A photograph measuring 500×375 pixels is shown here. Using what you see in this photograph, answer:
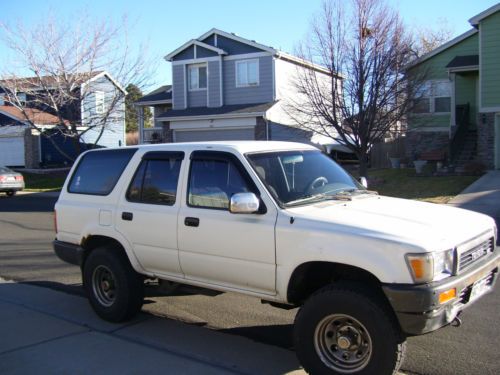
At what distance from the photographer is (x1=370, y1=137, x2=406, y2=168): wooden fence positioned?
25.2m

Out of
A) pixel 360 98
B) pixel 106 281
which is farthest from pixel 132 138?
pixel 106 281

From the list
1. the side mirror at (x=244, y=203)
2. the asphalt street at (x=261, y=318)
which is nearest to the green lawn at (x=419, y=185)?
the asphalt street at (x=261, y=318)

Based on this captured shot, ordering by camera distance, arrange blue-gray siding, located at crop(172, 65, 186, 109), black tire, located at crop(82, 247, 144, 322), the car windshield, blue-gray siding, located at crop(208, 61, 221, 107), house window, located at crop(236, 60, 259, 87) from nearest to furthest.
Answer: the car windshield < black tire, located at crop(82, 247, 144, 322) < house window, located at crop(236, 60, 259, 87) < blue-gray siding, located at crop(208, 61, 221, 107) < blue-gray siding, located at crop(172, 65, 186, 109)

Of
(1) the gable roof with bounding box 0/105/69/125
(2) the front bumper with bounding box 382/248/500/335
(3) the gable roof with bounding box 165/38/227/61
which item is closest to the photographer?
(2) the front bumper with bounding box 382/248/500/335

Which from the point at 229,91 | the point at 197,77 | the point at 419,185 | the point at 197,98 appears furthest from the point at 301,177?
the point at 197,77

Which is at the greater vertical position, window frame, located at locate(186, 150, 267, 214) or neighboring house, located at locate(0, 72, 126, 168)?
neighboring house, located at locate(0, 72, 126, 168)

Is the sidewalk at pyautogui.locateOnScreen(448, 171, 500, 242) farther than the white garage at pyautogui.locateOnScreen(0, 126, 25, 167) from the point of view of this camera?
No

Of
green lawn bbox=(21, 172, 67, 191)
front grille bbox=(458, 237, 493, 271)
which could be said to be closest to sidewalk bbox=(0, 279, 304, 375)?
front grille bbox=(458, 237, 493, 271)

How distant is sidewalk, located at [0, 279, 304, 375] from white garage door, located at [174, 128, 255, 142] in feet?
63.0

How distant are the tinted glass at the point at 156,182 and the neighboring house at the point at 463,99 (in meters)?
14.2

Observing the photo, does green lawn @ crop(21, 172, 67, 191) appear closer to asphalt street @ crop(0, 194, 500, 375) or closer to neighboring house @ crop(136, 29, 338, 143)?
neighboring house @ crop(136, 29, 338, 143)

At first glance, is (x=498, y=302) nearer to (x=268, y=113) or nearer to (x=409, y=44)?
(x=409, y=44)

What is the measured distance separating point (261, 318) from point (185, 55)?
23270 mm

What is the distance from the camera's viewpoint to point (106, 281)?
564 centimetres
